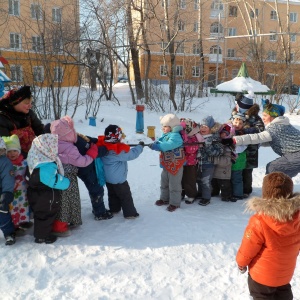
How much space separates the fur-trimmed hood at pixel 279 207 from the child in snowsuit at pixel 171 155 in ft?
7.46

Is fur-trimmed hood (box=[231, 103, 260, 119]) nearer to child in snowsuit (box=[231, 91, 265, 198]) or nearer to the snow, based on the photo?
child in snowsuit (box=[231, 91, 265, 198])

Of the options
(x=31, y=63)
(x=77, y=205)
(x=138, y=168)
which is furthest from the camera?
(x=31, y=63)

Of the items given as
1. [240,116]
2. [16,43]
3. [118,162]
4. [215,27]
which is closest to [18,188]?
[118,162]

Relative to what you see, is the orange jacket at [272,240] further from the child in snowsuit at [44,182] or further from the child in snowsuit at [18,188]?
the child in snowsuit at [18,188]

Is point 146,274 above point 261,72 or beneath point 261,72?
beneath

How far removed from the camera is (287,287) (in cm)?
241

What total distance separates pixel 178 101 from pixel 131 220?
1193 centimetres

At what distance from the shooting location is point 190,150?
469cm

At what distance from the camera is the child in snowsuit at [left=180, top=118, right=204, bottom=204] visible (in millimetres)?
4676

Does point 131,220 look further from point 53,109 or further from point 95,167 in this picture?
point 53,109

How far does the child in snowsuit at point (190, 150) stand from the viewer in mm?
4676

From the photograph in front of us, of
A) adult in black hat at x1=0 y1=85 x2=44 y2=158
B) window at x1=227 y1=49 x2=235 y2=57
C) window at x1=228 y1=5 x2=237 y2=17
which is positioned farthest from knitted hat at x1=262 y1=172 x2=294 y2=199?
window at x1=227 y1=49 x2=235 y2=57

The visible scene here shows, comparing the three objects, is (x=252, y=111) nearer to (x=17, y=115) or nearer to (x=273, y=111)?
(x=273, y=111)

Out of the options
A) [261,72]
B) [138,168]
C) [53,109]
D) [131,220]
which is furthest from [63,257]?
[261,72]
